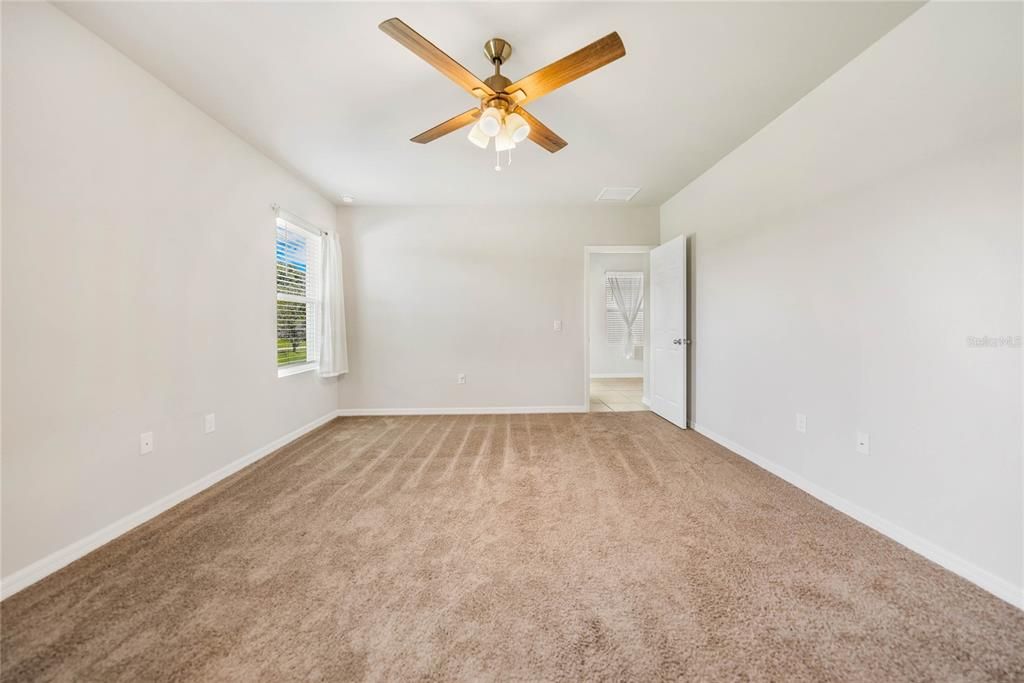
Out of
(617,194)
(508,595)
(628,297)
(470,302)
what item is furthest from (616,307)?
(508,595)

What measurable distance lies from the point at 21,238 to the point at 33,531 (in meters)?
1.23

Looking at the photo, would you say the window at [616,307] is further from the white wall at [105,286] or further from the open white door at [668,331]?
the white wall at [105,286]

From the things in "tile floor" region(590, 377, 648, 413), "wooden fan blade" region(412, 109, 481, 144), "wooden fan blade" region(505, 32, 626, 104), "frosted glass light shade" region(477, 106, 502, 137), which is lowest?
"tile floor" region(590, 377, 648, 413)

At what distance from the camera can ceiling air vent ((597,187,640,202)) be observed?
145 inches

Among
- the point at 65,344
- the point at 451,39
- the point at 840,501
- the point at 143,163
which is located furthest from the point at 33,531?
the point at 840,501

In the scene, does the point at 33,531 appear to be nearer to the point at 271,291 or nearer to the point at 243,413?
the point at 243,413

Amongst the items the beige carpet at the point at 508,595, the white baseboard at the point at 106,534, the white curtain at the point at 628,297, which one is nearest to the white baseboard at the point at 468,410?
the white baseboard at the point at 106,534

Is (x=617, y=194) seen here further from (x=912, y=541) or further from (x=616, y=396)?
(x=912, y=541)

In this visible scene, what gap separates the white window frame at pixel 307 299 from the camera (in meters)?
3.18

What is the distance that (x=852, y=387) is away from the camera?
196 cm

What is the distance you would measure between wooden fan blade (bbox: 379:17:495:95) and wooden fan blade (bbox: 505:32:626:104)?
0.18m

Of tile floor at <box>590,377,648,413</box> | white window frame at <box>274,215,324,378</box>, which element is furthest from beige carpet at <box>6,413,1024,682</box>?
tile floor at <box>590,377,648,413</box>

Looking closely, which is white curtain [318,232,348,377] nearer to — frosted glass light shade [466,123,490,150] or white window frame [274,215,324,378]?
white window frame [274,215,324,378]

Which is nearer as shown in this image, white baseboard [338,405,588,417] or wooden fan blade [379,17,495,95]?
wooden fan blade [379,17,495,95]
